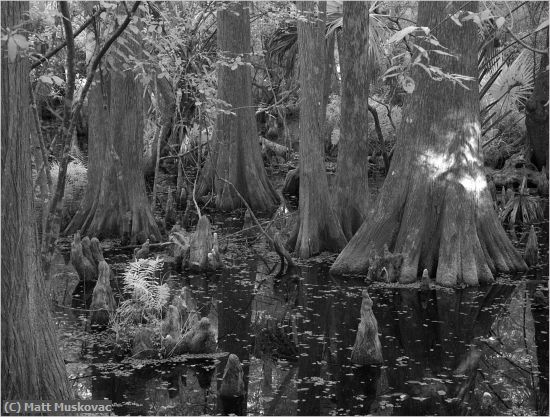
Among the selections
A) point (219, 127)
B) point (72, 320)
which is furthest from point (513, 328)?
point (219, 127)

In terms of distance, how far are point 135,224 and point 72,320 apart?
4.04 metres

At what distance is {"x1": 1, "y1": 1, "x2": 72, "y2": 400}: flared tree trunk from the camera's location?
15.4ft

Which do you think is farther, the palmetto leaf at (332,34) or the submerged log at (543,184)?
the submerged log at (543,184)

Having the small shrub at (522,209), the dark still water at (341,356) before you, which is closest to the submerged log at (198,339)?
the dark still water at (341,356)

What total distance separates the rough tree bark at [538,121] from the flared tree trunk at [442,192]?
6.79 meters

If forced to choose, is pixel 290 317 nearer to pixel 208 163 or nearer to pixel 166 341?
pixel 166 341

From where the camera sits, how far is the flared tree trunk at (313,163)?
11641 millimetres

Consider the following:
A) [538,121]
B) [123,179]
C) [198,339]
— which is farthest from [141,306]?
[538,121]

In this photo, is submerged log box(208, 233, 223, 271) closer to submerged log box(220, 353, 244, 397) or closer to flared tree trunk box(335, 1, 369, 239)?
flared tree trunk box(335, 1, 369, 239)

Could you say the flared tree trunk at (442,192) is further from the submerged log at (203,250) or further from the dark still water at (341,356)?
the submerged log at (203,250)

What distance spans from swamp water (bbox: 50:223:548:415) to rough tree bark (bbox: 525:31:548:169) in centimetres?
796

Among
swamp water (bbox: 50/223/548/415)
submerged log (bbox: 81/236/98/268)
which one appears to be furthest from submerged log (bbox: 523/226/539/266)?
submerged log (bbox: 81/236/98/268)

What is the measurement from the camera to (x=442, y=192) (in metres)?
10.2

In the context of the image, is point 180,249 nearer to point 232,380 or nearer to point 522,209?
point 232,380
